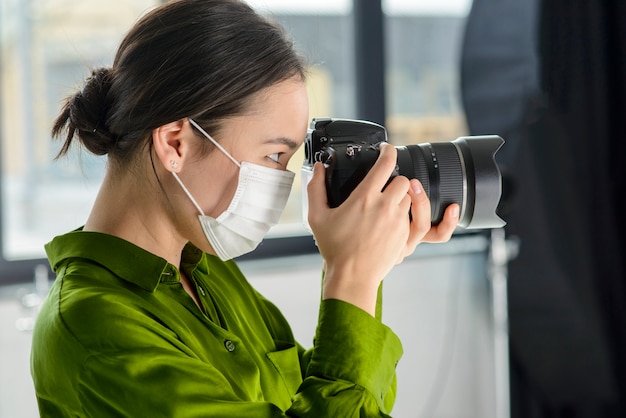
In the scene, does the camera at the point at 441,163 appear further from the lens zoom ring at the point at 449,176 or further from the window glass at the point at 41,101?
the window glass at the point at 41,101

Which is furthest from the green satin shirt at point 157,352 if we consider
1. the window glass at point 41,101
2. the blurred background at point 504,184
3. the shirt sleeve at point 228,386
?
the blurred background at point 504,184

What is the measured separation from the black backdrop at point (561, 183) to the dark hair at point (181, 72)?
1500 millimetres

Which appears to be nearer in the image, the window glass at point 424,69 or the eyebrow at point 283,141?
the eyebrow at point 283,141

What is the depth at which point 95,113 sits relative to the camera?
1102mm

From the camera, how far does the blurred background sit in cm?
227

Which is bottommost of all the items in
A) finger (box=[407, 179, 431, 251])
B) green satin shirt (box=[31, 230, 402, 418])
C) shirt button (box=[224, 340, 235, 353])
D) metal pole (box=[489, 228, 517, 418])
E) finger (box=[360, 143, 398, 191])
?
metal pole (box=[489, 228, 517, 418])

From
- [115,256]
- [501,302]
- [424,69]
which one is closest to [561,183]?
[501,302]

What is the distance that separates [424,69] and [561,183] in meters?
0.59

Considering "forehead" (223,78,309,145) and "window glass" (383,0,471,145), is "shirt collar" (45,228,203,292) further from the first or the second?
"window glass" (383,0,471,145)

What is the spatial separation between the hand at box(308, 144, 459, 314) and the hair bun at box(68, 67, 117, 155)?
28 cm

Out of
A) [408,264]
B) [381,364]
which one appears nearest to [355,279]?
[381,364]

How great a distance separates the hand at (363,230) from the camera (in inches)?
39.9

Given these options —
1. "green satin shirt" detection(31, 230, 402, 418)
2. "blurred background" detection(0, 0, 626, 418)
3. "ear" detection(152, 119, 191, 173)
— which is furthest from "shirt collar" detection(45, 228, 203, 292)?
"blurred background" detection(0, 0, 626, 418)

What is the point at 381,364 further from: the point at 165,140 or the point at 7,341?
the point at 7,341
